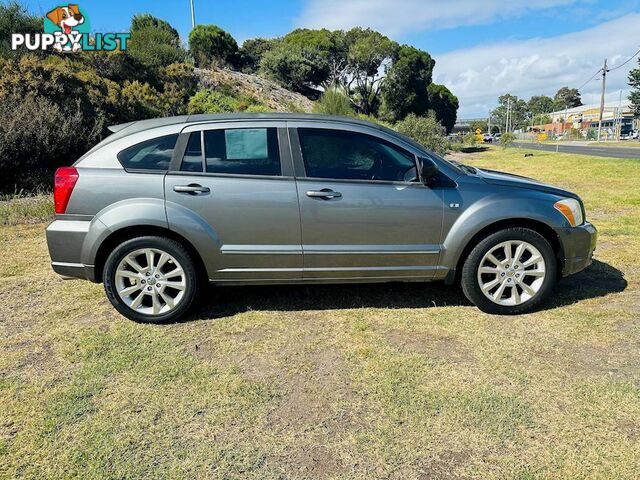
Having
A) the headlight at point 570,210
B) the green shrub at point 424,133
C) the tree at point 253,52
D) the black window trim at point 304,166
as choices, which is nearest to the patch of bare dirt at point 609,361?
the headlight at point 570,210

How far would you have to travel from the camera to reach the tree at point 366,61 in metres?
40.2

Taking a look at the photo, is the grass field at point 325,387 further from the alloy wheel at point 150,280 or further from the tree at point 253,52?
the tree at point 253,52

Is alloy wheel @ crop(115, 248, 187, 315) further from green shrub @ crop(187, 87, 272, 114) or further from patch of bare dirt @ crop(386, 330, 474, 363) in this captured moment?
green shrub @ crop(187, 87, 272, 114)

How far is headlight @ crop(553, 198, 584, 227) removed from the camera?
401 centimetres

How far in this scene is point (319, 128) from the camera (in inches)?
155

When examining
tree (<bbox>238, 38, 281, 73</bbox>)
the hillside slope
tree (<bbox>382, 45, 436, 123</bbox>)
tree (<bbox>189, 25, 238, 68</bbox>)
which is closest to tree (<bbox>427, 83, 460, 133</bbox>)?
tree (<bbox>382, 45, 436, 123</bbox>)

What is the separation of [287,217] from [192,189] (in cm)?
79

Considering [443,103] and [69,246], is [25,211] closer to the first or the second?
[69,246]

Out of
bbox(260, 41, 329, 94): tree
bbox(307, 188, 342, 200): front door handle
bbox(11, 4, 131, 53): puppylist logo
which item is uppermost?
bbox(260, 41, 329, 94): tree

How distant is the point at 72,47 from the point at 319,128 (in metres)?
16.6

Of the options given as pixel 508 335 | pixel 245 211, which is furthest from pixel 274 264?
pixel 508 335

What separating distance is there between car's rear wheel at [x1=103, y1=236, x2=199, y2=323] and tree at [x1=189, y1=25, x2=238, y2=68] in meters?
27.1

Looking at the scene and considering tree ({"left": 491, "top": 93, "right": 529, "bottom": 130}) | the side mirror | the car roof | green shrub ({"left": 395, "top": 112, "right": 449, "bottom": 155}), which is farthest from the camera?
tree ({"left": 491, "top": 93, "right": 529, "bottom": 130})

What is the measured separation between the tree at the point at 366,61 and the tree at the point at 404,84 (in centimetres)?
106
